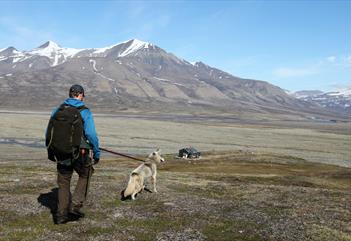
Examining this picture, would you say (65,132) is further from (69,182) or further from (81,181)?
(81,181)

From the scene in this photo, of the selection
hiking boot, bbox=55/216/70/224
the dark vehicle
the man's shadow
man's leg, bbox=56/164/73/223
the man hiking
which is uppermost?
the man hiking

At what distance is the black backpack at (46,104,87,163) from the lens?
1423 centimetres

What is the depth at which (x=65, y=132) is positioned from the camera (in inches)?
560

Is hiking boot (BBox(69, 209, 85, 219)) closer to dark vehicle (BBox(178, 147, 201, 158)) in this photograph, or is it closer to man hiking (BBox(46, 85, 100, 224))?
man hiking (BBox(46, 85, 100, 224))

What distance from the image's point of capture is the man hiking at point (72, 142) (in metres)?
14.2

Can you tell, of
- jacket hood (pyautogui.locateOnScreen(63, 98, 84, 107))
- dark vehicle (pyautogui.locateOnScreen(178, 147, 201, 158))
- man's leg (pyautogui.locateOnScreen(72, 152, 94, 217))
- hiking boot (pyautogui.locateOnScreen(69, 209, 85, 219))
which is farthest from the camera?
dark vehicle (pyautogui.locateOnScreen(178, 147, 201, 158))

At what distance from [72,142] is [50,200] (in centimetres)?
689

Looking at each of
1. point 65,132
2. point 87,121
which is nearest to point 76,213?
point 65,132

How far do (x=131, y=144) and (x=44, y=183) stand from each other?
7961cm

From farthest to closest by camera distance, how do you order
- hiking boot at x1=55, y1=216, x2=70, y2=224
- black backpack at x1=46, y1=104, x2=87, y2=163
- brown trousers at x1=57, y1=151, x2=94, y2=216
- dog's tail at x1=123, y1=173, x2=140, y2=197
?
1. dog's tail at x1=123, y1=173, x2=140, y2=197
2. hiking boot at x1=55, y1=216, x2=70, y2=224
3. brown trousers at x1=57, y1=151, x2=94, y2=216
4. black backpack at x1=46, y1=104, x2=87, y2=163

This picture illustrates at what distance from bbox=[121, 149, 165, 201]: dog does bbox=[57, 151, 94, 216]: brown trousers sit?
4862 millimetres

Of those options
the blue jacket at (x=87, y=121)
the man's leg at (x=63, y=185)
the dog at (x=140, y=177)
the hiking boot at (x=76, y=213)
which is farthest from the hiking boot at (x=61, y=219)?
the dog at (x=140, y=177)

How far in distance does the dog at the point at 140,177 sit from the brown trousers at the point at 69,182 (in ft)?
16.0

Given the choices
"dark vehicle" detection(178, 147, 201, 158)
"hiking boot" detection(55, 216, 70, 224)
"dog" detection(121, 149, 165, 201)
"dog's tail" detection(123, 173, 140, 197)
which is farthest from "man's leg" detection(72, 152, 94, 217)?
"dark vehicle" detection(178, 147, 201, 158)
